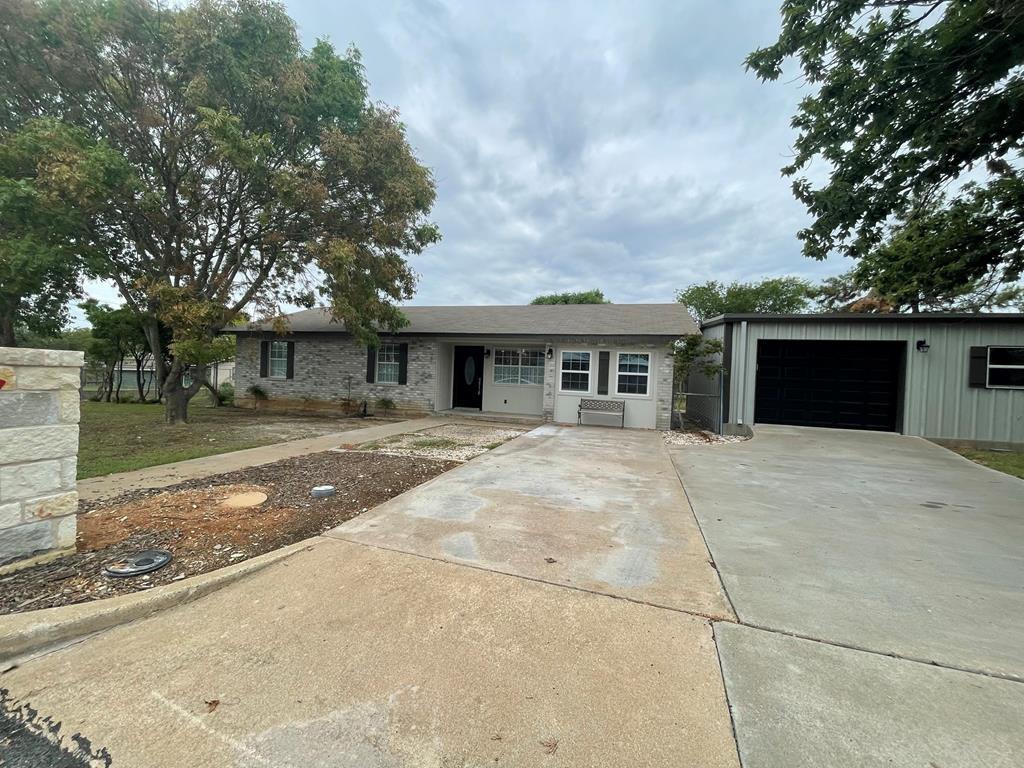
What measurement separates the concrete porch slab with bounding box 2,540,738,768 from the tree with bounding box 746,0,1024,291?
797 cm

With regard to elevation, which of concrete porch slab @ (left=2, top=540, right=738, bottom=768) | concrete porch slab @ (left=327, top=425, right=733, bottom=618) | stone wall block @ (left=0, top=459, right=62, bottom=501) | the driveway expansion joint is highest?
stone wall block @ (left=0, top=459, right=62, bottom=501)

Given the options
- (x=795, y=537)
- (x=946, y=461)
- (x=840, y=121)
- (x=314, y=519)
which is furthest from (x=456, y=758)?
(x=946, y=461)

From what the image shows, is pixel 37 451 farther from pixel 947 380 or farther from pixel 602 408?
pixel 947 380

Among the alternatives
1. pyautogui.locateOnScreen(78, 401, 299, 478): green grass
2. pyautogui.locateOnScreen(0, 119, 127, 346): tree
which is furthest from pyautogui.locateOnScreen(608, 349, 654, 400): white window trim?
pyautogui.locateOnScreen(0, 119, 127, 346): tree

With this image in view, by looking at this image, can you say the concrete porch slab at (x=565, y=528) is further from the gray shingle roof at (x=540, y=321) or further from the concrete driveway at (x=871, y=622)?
the gray shingle roof at (x=540, y=321)

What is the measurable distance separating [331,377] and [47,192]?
318 inches

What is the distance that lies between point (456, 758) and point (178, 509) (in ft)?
13.4

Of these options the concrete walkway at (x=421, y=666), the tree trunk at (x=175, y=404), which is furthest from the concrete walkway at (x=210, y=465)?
the tree trunk at (x=175, y=404)

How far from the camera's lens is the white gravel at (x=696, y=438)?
9.61 metres

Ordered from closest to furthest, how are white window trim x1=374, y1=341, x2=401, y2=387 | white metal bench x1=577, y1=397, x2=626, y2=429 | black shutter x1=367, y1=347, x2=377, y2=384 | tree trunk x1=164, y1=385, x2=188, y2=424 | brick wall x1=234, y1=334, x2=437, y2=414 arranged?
tree trunk x1=164, y1=385, x2=188, y2=424 → white metal bench x1=577, y1=397, x2=626, y2=429 → brick wall x1=234, y1=334, x2=437, y2=414 → white window trim x1=374, y1=341, x2=401, y2=387 → black shutter x1=367, y1=347, x2=377, y2=384

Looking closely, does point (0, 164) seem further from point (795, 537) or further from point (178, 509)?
point (795, 537)

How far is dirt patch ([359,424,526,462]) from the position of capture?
7688mm

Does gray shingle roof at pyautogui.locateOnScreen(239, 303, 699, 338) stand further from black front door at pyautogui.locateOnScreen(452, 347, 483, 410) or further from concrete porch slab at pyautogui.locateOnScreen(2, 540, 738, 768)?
concrete porch slab at pyautogui.locateOnScreen(2, 540, 738, 768)

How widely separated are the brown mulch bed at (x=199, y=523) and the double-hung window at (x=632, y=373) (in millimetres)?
7074
